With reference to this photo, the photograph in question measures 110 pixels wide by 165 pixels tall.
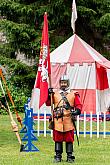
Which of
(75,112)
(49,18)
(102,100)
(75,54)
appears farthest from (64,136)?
(49,18)

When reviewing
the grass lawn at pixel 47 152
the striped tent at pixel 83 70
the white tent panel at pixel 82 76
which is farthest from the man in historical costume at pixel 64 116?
the white tent panel at pixel 82 76

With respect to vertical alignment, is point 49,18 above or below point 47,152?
above

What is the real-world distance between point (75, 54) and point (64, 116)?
8.61 meters

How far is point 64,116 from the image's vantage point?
10.1m

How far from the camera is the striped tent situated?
60.3ft

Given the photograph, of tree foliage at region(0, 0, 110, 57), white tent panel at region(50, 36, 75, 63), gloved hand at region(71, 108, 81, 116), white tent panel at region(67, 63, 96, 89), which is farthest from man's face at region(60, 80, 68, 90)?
tree foliage at region(0, 0, 110, 57)

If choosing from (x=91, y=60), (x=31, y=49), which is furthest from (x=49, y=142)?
(x=31, y=49)

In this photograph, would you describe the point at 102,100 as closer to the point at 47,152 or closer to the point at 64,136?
the point at 47,152

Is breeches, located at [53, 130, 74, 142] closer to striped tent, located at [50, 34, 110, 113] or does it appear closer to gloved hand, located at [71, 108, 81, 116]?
gloved hand, located at [71, 108, 81, 116]

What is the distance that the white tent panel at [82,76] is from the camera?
18656 mm

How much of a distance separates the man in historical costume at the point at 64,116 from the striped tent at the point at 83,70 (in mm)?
8094

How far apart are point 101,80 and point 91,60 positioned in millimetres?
1267

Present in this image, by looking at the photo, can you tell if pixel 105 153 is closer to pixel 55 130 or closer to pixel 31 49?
pixel 55 130

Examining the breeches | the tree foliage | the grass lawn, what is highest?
the tree foliage
